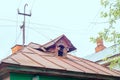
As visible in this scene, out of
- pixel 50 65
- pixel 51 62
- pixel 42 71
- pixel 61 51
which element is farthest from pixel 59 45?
pixel 42 71

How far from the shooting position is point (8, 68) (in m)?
13.0

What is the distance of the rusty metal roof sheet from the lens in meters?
13.9

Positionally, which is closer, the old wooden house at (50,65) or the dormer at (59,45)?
the old wooden house at (50,65)

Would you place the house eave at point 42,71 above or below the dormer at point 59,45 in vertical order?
below

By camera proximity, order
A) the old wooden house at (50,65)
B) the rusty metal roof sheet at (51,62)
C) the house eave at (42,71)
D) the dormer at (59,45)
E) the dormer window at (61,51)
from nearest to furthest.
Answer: the house eave at (42,71) < the old wooden house at (50,65) < the rusty metal roof sheet at (51,62) < the dormer at (59,45) < the dormer window at (61,51)

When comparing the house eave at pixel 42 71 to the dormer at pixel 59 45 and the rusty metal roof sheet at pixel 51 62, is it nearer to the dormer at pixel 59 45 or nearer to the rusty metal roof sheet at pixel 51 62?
the rusty metal roof sheet at pixel 51 62

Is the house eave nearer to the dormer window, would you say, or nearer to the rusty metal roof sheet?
the rusty metal roof sheet

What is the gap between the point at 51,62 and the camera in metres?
15.1

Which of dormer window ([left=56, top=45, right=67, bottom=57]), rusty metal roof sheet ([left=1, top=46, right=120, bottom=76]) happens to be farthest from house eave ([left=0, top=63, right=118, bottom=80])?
dormer window ([left=56, top=45, right=67, bottom=57])

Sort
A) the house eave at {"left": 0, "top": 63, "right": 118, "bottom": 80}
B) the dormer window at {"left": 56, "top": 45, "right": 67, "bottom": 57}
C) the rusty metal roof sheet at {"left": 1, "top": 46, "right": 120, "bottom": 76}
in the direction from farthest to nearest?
1. the dormer window at {"left": 56, "top": 45, "right": 67, "bottom": 57}
2. the rusty metal roof sheet at {"left": 1, "top": 46, "right": 120, "bottom": 76}
3. the house eave at {"left": 0, "top": 63, "right": 118, "bottom": 80}

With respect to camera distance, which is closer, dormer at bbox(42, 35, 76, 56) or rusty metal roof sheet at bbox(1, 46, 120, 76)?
rusty metal roof sheet at bbox(1, 46, 120, 76)

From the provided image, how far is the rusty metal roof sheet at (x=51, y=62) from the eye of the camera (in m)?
13.9

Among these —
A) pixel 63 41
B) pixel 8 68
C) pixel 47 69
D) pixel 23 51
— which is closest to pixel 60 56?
pixel 63 41

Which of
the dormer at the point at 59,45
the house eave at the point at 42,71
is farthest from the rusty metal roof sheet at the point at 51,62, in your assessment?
the dormer at the point at 59,45
